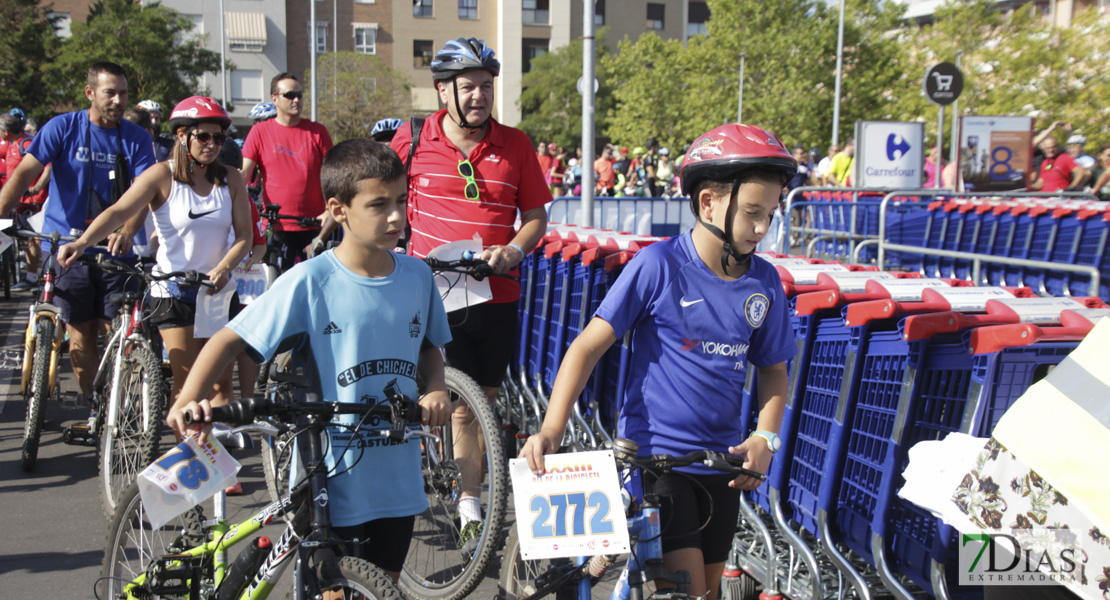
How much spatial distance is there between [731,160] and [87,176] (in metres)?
4.81

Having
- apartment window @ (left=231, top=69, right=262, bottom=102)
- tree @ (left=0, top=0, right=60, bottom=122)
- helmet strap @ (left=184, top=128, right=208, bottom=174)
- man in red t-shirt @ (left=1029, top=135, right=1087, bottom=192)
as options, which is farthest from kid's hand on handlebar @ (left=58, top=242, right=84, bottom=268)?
apartment window @ (left=231, top=69, right=262, bottom=102)

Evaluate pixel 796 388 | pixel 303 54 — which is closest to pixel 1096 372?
pixel 796 388

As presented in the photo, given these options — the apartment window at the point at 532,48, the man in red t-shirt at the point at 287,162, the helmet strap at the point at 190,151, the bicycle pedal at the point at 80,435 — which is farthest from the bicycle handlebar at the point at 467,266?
the apartment window at the point at 532,48

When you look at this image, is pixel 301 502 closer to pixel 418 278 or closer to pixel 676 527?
pixel 418 278

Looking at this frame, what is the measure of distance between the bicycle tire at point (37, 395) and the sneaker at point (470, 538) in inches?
119

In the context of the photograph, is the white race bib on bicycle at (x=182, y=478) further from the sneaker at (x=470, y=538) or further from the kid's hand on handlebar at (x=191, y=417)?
the sneaker at (x=470, y=538)

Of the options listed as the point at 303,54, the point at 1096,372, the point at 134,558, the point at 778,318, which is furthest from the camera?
the point at 303,54

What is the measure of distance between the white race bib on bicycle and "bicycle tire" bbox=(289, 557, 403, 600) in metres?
0.38

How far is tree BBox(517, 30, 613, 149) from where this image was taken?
193ft

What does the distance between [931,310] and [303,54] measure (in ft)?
212

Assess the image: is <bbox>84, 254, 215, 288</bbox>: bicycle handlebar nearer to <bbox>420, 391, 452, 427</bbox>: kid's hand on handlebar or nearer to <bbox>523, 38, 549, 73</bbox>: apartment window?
<bbox>420, 391, 452, 427</bbox>: kid's hand on handlebar

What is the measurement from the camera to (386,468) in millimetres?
2854

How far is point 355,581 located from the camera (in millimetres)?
2494

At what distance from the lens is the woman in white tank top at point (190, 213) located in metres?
4.93
